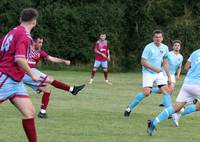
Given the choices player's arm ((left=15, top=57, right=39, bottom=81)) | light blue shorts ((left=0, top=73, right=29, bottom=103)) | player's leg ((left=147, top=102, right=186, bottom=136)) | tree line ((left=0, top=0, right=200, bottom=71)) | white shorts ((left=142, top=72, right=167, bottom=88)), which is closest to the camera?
player's arm ((left=15, top=57, right=39, bottom=81))

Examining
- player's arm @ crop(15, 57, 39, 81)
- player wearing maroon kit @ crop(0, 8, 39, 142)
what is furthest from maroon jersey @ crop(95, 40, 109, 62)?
player's arm @ crop(15, 57, 39, 81)

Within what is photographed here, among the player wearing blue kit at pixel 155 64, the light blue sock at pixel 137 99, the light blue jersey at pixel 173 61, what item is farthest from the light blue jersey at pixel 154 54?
the light blue jersey at pixel 173 61

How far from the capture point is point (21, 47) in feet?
25.8

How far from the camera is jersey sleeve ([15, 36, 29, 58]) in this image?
308 inches

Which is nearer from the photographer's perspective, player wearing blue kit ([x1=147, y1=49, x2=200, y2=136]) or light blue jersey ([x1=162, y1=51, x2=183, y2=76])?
player wearing blue kit ([x1=147, y1=49, x2=200, y2=136])

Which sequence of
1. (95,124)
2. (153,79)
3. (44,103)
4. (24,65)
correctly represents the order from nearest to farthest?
(24,65) → (95,124) → (44,103) → (153,79)

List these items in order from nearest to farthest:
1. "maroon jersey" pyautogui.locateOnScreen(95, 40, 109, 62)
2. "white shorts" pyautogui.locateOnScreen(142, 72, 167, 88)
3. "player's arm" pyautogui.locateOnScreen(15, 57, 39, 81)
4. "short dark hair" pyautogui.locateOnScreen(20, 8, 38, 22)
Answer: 1. "player's arm" pyautogui.locateOnScreen(15, 57, 39, 81)
2. "short dark hair" pyautogui.locateOnScreen(20, 8, 38, 22)
3. "white shorts" pyautogui.locateOnScreen(142, 72, 167, 88)
4. "maroon jersey" pyautogui.locateOnScreen(95, 40, 109, 62)

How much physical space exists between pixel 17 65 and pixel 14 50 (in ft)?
0.77

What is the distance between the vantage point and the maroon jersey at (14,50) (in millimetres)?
7871

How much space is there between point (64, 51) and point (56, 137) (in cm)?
2512

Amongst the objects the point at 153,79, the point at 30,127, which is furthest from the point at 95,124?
the point at 30,127

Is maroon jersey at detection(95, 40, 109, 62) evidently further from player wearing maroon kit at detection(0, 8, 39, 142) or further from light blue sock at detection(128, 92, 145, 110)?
player wearing maroon kit at detection(0, 8, 39, 142)

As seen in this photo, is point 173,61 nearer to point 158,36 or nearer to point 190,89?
point 158,36

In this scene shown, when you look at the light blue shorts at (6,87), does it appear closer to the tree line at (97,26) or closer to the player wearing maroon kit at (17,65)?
the player wearing maroon kit at (17,65)
